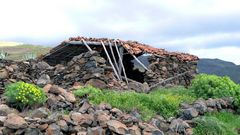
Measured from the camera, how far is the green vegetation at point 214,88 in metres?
17.2

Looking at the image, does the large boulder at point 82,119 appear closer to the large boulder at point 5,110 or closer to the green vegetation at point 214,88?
the large boulder at point 5,110

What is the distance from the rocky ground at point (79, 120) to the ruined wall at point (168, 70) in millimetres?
6874

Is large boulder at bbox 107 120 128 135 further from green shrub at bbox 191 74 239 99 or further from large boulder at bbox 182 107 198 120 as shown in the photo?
green shrub at bbox 191 74 239 99

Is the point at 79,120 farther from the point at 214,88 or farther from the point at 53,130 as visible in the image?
the point at 214,88

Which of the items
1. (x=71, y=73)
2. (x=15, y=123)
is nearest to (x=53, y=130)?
(x=15, y=123)

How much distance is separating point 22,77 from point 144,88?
162 inches

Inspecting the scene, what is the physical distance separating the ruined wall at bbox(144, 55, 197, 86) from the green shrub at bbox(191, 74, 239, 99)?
3.84 meters

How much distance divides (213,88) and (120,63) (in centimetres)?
452

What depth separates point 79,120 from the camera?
11617 millimetres

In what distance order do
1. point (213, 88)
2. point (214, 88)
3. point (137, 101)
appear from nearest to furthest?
point (137, 101) → point (213, 88) → point (214, 88)

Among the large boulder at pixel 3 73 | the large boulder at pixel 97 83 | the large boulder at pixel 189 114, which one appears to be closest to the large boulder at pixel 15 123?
the large boulder at pixel 189 114

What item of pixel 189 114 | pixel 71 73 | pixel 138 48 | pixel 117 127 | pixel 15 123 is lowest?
pixel 189 114

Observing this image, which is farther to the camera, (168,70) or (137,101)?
(168,70)

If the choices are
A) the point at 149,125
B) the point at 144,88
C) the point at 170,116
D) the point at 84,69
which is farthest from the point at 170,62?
the point at 149,125
